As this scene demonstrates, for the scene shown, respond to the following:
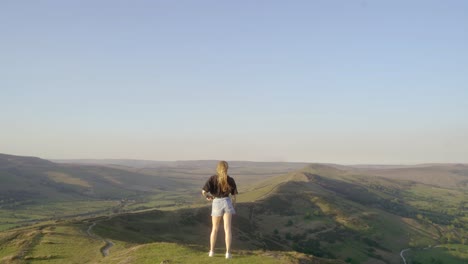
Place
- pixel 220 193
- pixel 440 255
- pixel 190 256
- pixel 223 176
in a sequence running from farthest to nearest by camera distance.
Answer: pixel 440 255 → pixel 190 256 → pixel 220 193 → pixel 223 176

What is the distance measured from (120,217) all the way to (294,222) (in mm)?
115493

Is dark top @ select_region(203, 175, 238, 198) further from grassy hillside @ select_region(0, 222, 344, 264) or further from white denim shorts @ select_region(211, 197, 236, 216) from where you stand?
grassy hillside @ select_region(0, 222, 344, 264)

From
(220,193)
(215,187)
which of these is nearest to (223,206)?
(220,193)

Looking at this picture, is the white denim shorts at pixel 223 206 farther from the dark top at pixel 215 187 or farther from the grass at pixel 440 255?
the grass at pixel 440 255

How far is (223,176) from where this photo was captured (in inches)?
878

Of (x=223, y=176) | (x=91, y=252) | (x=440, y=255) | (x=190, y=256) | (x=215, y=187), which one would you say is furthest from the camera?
(x=440, y=255)

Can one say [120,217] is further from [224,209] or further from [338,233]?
[338,233]

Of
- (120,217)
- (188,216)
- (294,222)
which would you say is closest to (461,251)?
(294,222)

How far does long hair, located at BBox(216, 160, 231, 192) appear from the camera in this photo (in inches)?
877

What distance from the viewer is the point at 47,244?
47.1 metres

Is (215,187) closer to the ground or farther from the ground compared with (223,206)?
farther from the ground

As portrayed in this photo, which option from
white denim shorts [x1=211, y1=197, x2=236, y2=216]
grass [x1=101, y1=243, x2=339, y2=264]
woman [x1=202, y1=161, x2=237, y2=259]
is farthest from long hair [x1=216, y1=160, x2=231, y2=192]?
grass [x1=101, y1=243, x2=339, y2=264]

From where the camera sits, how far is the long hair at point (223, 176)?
2227 centimetres

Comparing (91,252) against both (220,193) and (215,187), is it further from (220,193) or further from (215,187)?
(220,193)
